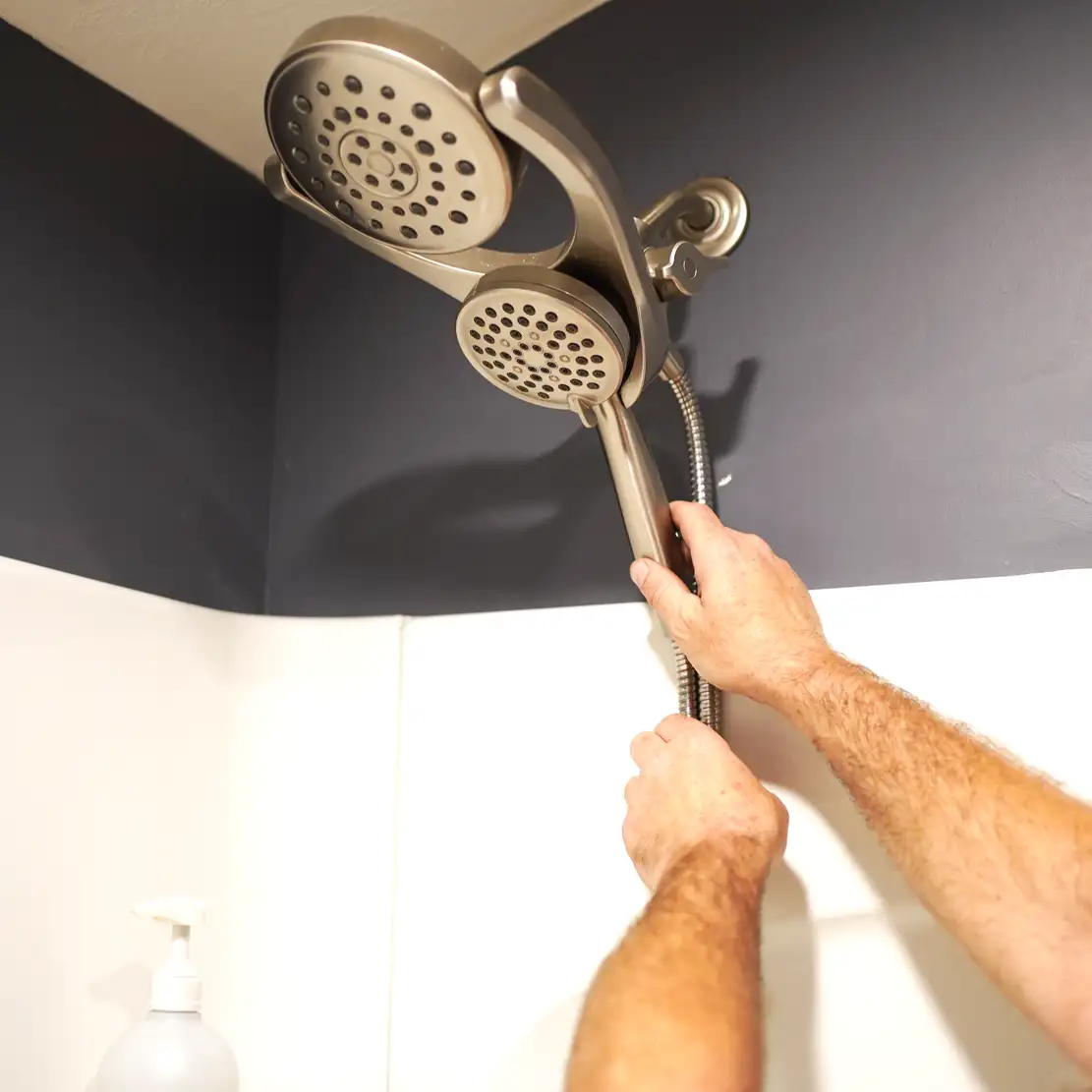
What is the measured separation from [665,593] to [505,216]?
0.27 m

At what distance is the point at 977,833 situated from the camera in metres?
0.58

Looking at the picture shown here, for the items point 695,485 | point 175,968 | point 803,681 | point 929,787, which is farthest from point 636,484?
point 175,968

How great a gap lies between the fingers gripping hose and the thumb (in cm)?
3

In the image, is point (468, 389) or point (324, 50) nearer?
point (324, 50)

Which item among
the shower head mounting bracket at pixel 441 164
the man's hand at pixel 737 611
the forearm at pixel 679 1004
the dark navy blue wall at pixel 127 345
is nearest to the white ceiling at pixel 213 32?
the dark navy blue wall at pixel 127 345

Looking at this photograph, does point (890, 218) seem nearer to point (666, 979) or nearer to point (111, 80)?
point (666, 979)

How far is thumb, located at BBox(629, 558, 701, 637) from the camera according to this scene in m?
0.75

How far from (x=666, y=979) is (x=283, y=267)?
89cm

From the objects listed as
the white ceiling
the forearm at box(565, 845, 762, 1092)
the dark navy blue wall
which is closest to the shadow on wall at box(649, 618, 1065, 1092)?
the forearm at box(565, 845, 762, 1092)

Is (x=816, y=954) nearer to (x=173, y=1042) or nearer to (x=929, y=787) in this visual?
(x=929, y=787)

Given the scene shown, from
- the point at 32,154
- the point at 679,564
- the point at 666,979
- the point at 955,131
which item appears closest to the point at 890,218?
the point at 955,131

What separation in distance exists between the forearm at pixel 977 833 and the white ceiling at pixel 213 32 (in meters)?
0.69

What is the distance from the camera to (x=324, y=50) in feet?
1.86

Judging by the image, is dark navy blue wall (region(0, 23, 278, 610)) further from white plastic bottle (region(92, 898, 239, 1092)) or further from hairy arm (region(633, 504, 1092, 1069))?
hairy arm (region(633, 504, 1092, 1069))
